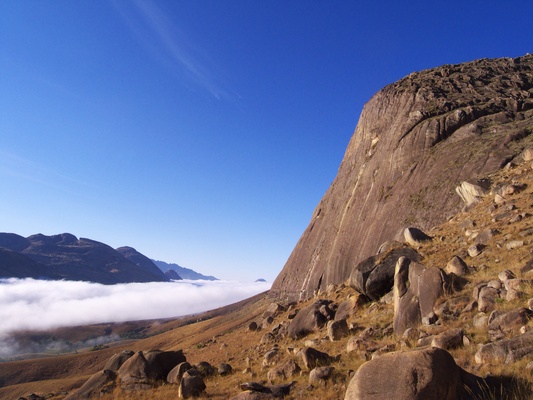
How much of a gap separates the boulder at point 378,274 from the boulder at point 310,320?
300 centimetres

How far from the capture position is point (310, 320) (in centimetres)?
2275

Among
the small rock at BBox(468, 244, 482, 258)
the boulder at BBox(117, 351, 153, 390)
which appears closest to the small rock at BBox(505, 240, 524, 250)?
the small rock at BBox(468, 244, 482, 258)

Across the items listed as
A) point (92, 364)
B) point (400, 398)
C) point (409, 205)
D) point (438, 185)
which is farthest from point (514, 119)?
point (92, 364)

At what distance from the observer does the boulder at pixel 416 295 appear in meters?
14.6

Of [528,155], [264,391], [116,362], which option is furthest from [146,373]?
[528,155]

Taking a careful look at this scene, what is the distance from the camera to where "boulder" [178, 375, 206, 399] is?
15930mm

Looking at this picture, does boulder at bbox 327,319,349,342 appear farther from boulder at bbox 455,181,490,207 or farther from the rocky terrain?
boulder at bbox 455,181,490,207

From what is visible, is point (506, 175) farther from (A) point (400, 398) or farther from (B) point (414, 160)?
(A) point (400, 398)

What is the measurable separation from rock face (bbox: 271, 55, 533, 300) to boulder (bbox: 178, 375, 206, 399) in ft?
79.7

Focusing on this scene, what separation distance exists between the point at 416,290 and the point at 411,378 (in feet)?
29.0

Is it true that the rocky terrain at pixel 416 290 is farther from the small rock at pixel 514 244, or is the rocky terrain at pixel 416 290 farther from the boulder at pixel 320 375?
the small rock at pixel 514 244

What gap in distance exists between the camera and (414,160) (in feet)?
172

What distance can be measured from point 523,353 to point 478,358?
1.13 metres

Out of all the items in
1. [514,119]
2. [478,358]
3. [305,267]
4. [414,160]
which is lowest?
[478,358]
